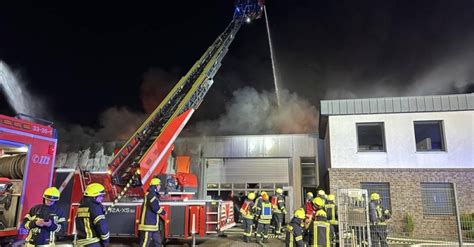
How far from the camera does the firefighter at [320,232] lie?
5961 millimetres

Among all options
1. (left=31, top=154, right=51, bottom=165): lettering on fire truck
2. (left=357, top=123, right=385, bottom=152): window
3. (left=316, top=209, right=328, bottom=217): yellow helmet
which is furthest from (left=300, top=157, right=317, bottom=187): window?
(left=31, top=154, right=51, bottom=165): lettering on fire truck

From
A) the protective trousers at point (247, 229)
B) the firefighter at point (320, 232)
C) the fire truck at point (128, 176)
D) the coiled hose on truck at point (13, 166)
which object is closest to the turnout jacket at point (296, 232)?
the firefighter at point (320, 232)

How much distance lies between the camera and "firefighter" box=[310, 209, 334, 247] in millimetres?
5961

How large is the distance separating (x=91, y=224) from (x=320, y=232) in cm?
379

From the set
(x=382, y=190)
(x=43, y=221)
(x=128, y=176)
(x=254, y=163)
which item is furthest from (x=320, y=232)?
(x=254, y=163)

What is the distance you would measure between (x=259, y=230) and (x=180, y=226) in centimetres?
275

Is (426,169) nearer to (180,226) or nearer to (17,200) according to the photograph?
(180,226)

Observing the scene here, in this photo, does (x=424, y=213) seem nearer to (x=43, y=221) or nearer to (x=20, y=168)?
(x=43, y=221)

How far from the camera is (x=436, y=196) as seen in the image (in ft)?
42.4

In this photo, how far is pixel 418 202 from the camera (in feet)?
42.1

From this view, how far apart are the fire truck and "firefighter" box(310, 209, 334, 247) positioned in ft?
11.0

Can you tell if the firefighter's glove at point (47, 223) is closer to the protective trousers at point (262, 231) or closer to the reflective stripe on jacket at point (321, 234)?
the reflective stripe on jacket at point (321, 234)

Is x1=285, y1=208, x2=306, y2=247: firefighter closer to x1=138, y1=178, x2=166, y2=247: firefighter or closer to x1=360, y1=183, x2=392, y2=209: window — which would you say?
x1=138, y1=178, x2=166, y2=247: firefighter

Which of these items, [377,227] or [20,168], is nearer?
[20,168]
